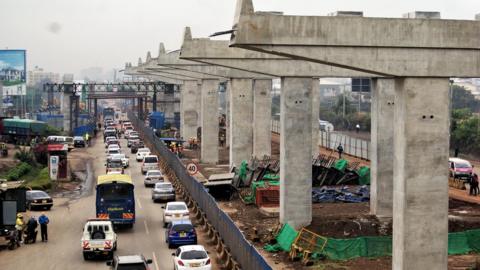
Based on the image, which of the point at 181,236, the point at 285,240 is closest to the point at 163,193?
the point at 181,236

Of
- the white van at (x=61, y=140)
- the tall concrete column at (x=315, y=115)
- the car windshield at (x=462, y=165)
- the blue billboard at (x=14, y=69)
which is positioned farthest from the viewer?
the blue billboard at (x=14, y=69)

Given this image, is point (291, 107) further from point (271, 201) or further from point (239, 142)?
point (239, 142)

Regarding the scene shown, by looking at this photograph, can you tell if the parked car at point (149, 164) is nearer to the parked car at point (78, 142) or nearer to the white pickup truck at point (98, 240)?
the white pickup truck at point (98, 240)

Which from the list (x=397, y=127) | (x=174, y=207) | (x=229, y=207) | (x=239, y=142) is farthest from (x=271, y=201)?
(x=397, y=127)

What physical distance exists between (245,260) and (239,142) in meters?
31.5

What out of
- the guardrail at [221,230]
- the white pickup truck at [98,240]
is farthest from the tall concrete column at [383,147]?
the white pickup truck at [98,240]

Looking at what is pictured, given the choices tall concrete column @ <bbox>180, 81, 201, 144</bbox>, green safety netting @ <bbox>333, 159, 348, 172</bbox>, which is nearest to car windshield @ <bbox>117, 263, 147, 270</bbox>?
green safety netting @ <bbox>333, 159, 348, 172</bbox>

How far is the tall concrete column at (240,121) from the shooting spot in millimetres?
55719

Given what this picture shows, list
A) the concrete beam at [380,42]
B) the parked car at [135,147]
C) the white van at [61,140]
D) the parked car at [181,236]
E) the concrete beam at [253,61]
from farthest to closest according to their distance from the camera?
1. the parked car at [135,147]
2. the white van at [61,140]
3. the concrete beam at [253,61]
4. the parked car at [181,236]
5. the concrete beam at [380,42]

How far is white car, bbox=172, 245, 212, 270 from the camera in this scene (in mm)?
25484

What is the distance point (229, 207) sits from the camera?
4297cm

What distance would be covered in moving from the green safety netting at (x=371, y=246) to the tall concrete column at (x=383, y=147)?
6.50 meters

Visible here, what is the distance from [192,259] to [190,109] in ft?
197

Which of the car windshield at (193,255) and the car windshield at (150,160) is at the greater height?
the car windshield at (150,160)
